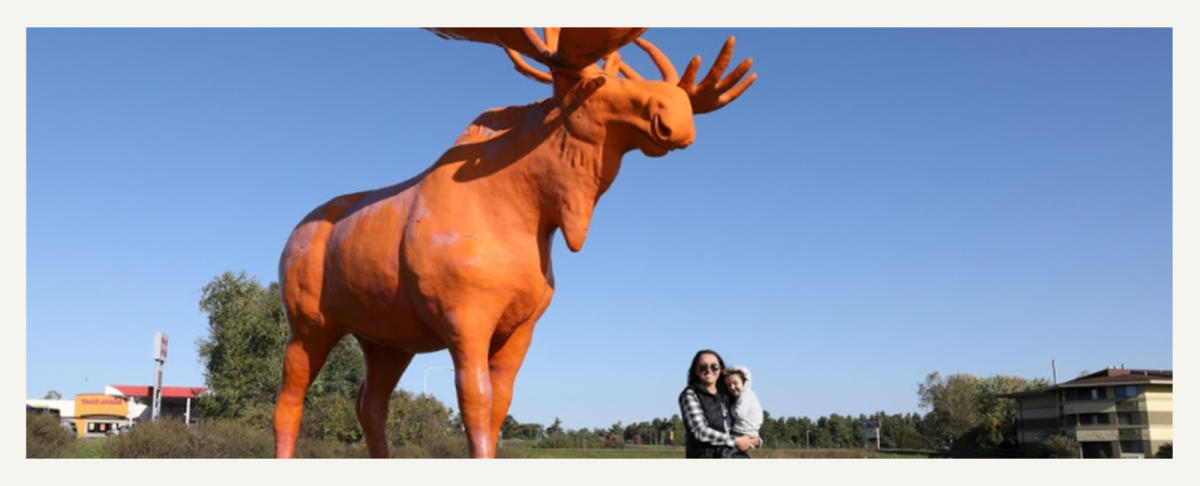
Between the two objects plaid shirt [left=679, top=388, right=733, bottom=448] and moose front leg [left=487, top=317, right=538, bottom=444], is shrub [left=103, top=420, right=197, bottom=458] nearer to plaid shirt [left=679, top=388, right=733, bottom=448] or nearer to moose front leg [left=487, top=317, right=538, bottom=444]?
moose front leg [left=487, top=317, right=538, bottom=444]

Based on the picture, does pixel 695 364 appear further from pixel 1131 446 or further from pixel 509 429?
pixel 1131 446

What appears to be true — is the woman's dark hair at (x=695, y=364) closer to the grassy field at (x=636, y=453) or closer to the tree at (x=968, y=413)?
the grassy field at (x=636, y=453)

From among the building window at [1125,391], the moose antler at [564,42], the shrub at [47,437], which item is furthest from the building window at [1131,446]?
the moose antler at [564,42]

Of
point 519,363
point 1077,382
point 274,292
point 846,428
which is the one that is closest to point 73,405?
point 274,292

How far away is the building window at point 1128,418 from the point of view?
106 feet

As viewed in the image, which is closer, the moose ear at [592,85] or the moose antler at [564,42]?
the moose antler at [564,42]

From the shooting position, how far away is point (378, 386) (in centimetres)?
596

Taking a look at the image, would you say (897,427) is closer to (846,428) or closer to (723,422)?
(846,428)

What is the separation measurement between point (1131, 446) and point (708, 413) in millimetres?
34540

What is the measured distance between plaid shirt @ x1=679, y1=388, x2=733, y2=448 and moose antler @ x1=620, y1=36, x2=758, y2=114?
1.67 meters

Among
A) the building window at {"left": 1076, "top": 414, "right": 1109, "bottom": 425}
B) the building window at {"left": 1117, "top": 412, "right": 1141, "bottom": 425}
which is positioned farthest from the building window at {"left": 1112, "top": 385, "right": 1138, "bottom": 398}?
the building window at {"left": 1076, "top": 414, "right": 1109, "bottom": 425}

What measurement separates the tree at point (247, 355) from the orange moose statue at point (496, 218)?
22.0 metres

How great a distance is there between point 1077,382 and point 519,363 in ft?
122

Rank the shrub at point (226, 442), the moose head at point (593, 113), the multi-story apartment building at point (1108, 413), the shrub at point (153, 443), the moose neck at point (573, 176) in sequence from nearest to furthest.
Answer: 1. the moose head at point (593, 113)
2. the moose neck at point (573, 176)
3. the shrub at point (153, 443)
4. the shrub at point (226, 442)
5. the multi-story apartment building at point (1108, 413)
